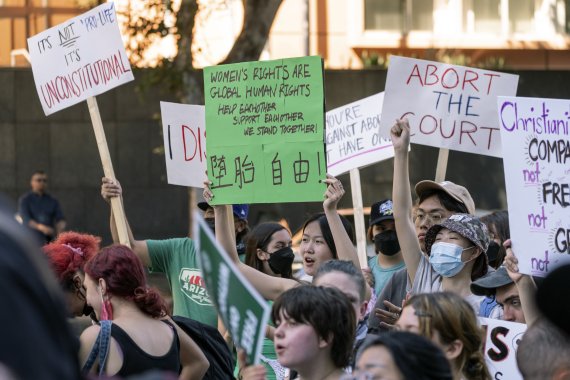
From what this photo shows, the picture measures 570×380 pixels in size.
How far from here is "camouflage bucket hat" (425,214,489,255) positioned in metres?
5.20

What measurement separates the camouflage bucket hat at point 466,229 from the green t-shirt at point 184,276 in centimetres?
123

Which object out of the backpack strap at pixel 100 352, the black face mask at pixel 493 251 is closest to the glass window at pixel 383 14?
the black face mask at pixel 493 251

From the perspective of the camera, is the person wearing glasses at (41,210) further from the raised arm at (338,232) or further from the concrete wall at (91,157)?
the raised arm at (338,232)

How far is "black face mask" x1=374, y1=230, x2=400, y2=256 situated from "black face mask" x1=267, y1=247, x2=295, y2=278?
522 mm

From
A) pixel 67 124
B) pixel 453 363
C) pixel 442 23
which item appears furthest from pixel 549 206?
pixel 442 23

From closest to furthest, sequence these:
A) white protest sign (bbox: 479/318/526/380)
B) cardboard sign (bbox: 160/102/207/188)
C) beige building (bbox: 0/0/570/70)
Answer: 1. white protest sign (bbox: 479/318/526/380)
2. cardboard sign (bbox: 160/102/207/188)
3. beige building (bbox: 0/0/570/70)

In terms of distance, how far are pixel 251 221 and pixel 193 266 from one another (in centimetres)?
1190

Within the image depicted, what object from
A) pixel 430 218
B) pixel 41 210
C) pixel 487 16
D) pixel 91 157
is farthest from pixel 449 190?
pixel 487 16

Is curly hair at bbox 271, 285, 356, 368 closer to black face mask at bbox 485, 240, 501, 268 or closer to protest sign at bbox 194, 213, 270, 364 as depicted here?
protest sign at bbox 194, 213, 270, 364

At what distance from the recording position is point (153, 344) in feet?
14.0

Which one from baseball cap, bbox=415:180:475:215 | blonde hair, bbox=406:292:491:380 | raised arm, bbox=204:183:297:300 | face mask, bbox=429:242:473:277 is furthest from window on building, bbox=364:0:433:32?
blonde hair, bbox=406:292:491:380

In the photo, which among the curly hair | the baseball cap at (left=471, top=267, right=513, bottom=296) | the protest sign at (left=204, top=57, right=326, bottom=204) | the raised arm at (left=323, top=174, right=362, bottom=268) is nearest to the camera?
the curly hair

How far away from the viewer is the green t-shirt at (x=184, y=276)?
5883 millimetres

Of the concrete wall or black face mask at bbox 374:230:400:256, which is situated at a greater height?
the concrete wall
